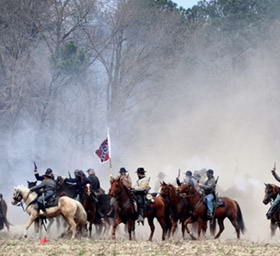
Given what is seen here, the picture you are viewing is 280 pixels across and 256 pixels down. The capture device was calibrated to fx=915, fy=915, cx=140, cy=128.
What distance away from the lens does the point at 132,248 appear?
81.7 ft

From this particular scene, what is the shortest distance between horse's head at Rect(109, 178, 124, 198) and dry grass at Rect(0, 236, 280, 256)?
2.16 meters

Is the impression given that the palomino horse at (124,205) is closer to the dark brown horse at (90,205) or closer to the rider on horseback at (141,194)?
the rider on horseback at (141,194)

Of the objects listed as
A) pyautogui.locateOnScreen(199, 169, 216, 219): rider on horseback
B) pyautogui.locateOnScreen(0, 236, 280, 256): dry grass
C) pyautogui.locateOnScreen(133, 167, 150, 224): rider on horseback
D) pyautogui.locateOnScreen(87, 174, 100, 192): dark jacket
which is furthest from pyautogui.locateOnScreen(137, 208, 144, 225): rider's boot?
pyautogui.locateOnScreen(87, 174, 100, 192): dark jacket

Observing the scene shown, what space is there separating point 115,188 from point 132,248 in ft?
15.1

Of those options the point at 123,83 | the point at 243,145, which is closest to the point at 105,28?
the point at 123,83

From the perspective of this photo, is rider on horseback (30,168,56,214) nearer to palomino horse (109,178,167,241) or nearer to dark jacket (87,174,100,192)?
palomino horse (109,178,167,241)

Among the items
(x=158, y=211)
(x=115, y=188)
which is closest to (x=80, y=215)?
(x=115, y=188)

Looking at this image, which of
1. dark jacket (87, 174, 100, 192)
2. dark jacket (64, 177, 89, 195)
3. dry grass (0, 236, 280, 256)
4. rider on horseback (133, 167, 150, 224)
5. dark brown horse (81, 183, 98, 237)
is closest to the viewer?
dry grass (0, 236, 280, 256)

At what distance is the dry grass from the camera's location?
919 inches

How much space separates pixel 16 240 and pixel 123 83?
4230 centimetres

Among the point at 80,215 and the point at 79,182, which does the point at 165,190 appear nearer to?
the point at 80,215

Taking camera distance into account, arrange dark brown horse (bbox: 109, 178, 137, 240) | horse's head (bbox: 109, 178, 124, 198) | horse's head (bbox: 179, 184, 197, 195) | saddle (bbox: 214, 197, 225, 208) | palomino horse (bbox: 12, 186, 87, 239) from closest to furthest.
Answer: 1. horse's head (bbox: 109, 178, 124, 198)
2. dark brown horse (bbox: 109, 178, 137, 240)
3. palomino horse (bbox: 12, 186, 87, 239)
4. horse's head (bbox: 179, 184, 197, 195)
5. saddle (bbox: 214, 197, 225, 208)

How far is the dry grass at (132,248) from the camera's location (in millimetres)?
23344

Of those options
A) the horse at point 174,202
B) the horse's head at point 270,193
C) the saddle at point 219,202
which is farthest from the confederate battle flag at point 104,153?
the horse's head at point 270,193
